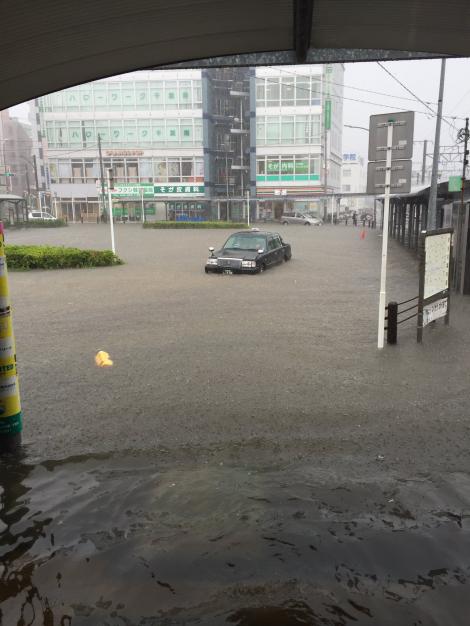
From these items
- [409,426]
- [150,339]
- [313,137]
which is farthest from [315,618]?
[313,137]

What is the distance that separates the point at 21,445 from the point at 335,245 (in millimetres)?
28857

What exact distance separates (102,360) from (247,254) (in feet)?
35.7

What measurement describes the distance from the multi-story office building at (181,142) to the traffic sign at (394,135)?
188 ft

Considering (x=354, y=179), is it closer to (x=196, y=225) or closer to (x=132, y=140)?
(x=132, y=140)

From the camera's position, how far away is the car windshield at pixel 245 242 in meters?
19.1

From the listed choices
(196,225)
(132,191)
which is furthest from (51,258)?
(132,191)

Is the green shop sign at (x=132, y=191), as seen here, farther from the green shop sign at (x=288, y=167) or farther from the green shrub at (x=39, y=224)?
the green shop sign at (x=288, y=167)

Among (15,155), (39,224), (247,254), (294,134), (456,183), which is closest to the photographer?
(456,183)

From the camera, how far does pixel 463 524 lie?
380cm

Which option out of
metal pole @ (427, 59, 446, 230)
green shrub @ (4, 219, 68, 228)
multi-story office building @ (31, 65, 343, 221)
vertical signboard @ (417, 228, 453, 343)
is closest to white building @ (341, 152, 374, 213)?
multi-story office building @ (31, 65, 343, 221)

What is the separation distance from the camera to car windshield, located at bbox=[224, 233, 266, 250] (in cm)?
1909

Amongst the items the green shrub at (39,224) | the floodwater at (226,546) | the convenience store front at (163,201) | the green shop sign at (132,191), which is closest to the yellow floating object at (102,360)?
the floodwater at (226,546)

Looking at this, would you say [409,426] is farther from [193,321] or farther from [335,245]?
[335,245]

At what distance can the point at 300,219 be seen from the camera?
61094mm
